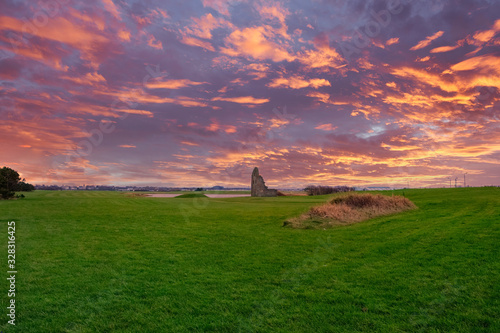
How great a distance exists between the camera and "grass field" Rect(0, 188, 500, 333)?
617 centimetres

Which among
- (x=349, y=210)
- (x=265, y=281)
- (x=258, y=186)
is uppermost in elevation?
(x=258, y=186)

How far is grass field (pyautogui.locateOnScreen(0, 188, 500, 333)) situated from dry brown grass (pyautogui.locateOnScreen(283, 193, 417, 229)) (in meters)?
3.90

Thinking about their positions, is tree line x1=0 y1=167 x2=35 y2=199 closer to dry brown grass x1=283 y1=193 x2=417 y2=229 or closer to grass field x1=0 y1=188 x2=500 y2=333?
grass field x1=0 y1=188 x2=500 y2=333

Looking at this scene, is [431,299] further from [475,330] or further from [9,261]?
[9,261]

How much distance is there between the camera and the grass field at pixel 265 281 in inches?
243

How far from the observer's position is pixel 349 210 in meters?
21.6

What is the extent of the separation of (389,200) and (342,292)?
62.4ft

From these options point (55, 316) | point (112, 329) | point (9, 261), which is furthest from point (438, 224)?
point (9, 261)

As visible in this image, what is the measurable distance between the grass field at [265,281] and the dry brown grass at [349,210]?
12.8ft

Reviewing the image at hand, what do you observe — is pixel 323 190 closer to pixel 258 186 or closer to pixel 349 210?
pixel 258 186

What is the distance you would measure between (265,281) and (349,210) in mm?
14822

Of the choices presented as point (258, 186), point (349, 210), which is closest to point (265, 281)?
point (349, 210)

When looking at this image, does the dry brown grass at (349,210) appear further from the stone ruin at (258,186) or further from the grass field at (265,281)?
the stone ruin at (258,186)

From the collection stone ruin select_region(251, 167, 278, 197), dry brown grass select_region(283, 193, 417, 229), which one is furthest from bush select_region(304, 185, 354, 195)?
dry brown grass select_region(283, 193, 417, 229)
